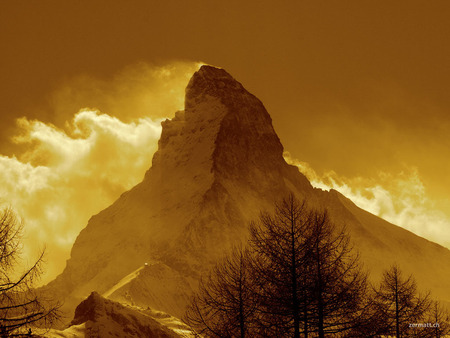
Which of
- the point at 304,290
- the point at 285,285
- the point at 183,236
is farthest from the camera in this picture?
the point at 183,236

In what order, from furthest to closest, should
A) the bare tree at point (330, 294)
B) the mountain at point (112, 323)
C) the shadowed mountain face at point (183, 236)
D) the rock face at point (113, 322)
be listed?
1. the shadowed mountain face at point (183, 236)
2. the rock face at point (113, 322)
3. the mountain at point (112, 323)
4. the bare tree at point (330, 294)

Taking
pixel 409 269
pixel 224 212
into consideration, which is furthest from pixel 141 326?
pixel 409 269

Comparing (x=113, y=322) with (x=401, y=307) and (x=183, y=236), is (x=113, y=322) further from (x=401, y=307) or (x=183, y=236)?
(x=183, y=236)

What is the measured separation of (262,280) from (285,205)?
11.3ft

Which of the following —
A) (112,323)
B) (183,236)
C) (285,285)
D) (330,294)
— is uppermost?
(183,236)

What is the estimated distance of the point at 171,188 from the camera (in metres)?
194

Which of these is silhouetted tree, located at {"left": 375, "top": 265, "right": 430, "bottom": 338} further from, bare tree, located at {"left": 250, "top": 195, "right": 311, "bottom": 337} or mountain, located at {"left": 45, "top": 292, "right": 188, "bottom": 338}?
mountain, located at {"left": 45, "top": 292, "right": 188, "bottom": 338}

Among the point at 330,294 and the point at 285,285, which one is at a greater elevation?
the point at 285,285

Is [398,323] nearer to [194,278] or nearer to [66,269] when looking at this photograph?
[194,278]

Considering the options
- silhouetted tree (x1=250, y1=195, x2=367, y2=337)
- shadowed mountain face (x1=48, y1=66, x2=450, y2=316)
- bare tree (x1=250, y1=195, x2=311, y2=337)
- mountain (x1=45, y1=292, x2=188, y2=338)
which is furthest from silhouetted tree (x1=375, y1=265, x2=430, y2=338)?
shadowed mountain face (x1=48, y1=66, x2=450, y2=316)

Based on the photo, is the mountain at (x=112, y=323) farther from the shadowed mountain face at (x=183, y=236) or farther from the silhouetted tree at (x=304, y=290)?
the silhouetted tree at (x=304, y=290)

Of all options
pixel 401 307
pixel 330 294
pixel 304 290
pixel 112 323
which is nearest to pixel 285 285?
pixel 304 290

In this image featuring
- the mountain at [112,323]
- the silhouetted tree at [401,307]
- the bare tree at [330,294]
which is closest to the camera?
the bare tree at [330,294]

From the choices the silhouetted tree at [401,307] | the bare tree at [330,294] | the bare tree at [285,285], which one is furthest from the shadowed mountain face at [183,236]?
the bare tree at [330,294]
